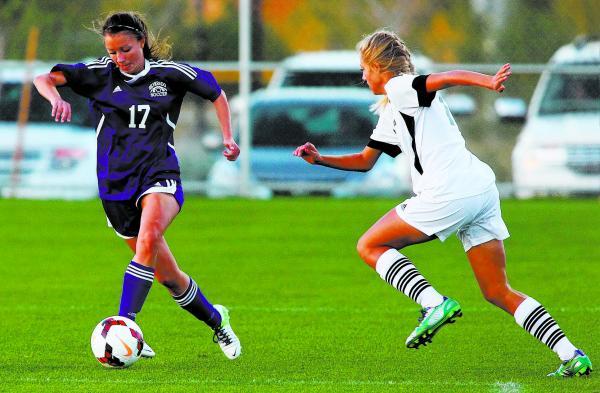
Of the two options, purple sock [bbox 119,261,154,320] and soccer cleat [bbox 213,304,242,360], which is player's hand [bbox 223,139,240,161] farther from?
soccer cleat [bbox 213,304,242,360]

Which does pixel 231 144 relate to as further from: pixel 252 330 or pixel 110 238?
pixel 110 238

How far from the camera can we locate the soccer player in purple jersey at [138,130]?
688 centimetres

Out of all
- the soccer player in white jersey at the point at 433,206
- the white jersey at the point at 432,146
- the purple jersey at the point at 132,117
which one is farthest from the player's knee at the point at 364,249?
the purple jersey at the point at 132,117

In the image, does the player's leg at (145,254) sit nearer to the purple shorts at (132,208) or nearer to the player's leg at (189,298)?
the purple shorts at (132,208)

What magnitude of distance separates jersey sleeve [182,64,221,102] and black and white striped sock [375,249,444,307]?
1484 millimetres

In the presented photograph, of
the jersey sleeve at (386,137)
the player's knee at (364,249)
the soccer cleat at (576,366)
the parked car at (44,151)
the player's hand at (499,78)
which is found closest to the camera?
the player's hand at (499,78)

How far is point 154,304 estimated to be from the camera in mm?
9453

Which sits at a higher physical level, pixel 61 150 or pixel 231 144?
pixel 231 144

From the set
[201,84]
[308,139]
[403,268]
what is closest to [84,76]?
[201,84]

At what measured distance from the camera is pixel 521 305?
6.51m

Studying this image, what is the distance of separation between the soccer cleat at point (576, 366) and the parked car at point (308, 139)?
11289mm

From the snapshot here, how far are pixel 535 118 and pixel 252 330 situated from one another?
35.0ft

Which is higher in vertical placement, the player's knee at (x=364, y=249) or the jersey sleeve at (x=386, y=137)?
the jersey sleeve at (x=386, y=137)

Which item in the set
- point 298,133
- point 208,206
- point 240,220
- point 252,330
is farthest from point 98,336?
point 298,133
